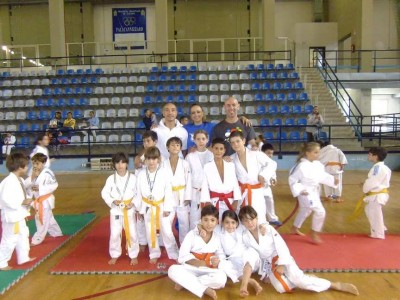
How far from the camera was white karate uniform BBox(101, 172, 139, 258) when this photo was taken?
4.04 meters

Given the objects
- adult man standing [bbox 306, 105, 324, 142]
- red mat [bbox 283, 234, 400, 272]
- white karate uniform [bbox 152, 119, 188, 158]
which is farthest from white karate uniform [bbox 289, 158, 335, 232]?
adult man standing [bbox 306, 105, 324, 142]

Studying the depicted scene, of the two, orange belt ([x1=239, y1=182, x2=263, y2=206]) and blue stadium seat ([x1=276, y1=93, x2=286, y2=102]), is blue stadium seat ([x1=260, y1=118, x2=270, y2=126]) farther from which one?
orange belt ([x1=239, y1=182, x2=263, y2=206])

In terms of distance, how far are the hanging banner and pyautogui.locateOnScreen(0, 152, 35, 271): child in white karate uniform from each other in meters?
15.4

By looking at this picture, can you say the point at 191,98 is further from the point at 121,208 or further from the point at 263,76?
the point at 121,208

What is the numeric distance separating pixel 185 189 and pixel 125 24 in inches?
631

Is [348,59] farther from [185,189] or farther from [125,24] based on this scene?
[185,189]

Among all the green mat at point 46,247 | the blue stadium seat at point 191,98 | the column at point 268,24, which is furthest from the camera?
the column at point 268,24

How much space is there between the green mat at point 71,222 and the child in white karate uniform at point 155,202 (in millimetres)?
1595

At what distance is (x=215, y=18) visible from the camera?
18781 millimetres

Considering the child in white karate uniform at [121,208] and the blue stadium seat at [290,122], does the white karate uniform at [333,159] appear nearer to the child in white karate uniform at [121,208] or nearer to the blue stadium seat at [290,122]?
the child in white karate uniform at [121,208]

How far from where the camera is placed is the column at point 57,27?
15336mm

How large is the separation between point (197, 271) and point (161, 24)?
13326 millimetres

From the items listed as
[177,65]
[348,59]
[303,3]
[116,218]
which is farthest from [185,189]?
[303,3]

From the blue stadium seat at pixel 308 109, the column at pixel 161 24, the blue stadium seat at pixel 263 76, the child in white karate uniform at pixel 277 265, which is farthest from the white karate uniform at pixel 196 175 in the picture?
the column at pixel 161 24
